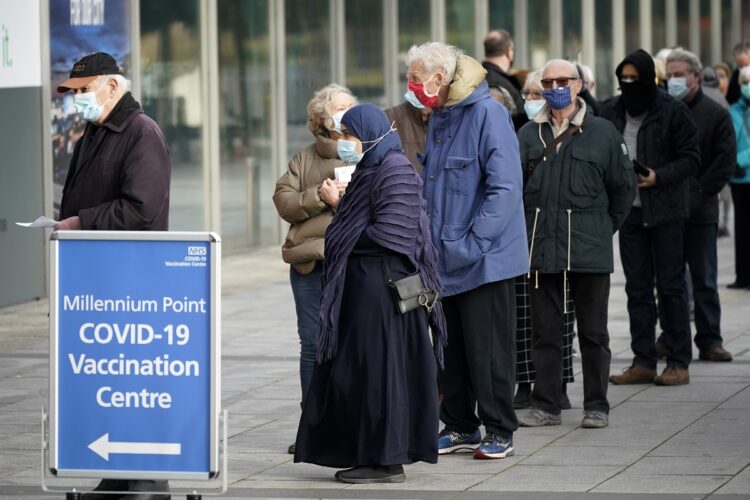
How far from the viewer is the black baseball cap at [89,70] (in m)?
6.89

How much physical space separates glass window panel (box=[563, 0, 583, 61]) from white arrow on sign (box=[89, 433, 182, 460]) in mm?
20659

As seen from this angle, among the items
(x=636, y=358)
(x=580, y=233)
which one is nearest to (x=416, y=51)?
(x=580, y=233)

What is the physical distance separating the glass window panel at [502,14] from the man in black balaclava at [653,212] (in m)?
14.3

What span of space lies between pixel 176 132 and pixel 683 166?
25.7 feet

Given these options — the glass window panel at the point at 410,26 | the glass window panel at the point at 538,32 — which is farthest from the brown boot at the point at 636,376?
the glass window panel at the point at 538,32

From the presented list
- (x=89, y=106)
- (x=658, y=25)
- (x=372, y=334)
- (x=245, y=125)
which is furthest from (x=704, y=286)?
(x=658, y=25)

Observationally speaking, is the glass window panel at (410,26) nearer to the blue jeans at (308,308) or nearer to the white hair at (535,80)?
the white hair at (535,80)

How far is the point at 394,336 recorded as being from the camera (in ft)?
23.5

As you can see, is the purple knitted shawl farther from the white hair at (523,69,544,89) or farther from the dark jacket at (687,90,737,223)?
the dark jacket at (687,90,737,223)

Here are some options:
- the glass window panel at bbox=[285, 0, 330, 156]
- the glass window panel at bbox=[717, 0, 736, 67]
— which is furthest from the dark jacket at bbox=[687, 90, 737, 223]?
the glass window panel at bbox=[717, 0, 736, 67]

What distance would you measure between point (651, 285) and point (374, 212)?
3.28 m

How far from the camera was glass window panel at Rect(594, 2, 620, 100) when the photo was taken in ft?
90.0

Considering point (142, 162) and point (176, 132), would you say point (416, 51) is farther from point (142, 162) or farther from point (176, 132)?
point (176, 132)

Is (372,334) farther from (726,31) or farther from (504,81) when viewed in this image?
(726,31)
